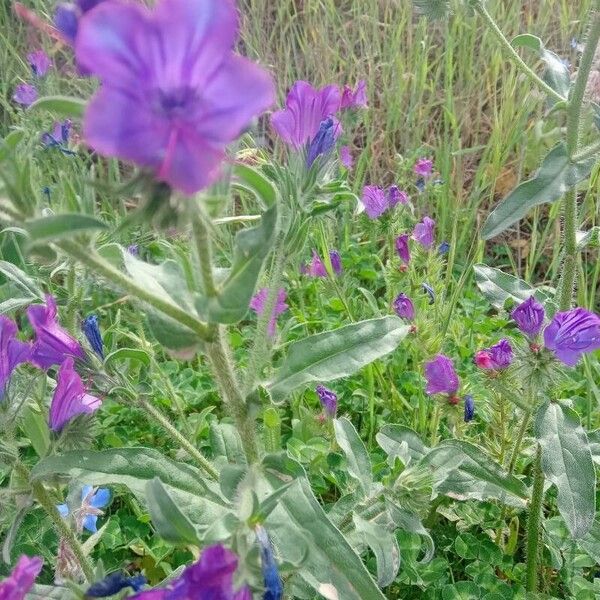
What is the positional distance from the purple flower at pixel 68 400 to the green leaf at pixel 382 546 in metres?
0.47

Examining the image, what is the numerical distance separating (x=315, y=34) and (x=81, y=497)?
2.63 m

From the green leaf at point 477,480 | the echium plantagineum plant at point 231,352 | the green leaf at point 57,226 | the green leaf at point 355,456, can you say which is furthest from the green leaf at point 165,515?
the green leaf at point 477,480

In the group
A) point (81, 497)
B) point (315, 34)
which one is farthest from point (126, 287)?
point (315, 34)

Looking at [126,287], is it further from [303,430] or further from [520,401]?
[303,430]

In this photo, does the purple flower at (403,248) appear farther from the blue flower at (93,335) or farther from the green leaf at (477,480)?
the blue flower at (93,335)

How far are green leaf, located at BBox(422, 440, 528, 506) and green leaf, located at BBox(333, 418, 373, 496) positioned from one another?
0.20 metres

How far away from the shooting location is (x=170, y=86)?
0.80 metres

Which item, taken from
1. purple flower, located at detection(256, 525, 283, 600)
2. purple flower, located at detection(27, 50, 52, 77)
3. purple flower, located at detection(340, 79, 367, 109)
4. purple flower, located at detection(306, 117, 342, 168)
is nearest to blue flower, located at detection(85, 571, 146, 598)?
purple flower, located at detection(256, 525, 283, 600)

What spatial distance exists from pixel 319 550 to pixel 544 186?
0.81m

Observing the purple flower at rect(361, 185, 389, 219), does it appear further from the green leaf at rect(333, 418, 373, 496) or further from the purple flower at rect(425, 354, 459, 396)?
the green leaf at rect(333, 418, 373, 496)

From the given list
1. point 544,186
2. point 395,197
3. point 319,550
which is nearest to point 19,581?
point 319,550

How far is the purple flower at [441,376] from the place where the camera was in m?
1.68

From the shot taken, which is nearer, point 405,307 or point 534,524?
point 534,524

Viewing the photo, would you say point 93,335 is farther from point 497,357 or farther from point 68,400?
point 497,357
